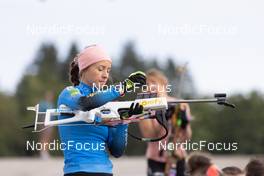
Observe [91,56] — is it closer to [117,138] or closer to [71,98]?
[71,98]

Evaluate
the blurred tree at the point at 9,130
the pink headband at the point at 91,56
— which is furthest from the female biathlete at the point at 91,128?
the blurred tree at the point at 9,130

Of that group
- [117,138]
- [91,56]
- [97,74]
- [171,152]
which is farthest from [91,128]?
[171,152]

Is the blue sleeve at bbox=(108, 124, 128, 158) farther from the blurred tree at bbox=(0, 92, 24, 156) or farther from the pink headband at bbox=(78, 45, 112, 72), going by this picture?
the blurred tree at bbox=(0, 92, 24, 156)

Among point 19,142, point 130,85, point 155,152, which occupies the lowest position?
point 19,142

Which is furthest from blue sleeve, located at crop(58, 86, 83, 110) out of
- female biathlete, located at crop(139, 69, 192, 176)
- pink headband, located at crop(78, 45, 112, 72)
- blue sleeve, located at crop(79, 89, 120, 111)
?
female biathlete, located at crop(139, 69, 192, 176)

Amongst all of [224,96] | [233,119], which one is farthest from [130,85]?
[233,119]

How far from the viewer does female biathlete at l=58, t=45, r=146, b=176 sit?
185 inches

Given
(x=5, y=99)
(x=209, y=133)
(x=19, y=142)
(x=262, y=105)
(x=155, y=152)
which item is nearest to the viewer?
(x=155, y=152)

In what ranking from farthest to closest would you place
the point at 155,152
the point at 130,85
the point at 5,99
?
the point at 5,99 < the point at 155,152 < the point at 130,85

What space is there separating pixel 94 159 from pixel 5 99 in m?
32.2

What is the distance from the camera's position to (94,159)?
4.80 m

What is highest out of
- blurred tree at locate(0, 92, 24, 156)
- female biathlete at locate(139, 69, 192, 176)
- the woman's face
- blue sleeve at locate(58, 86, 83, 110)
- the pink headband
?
the pink headband

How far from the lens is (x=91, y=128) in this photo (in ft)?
15.9

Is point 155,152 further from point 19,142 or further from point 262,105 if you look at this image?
point 19,142
